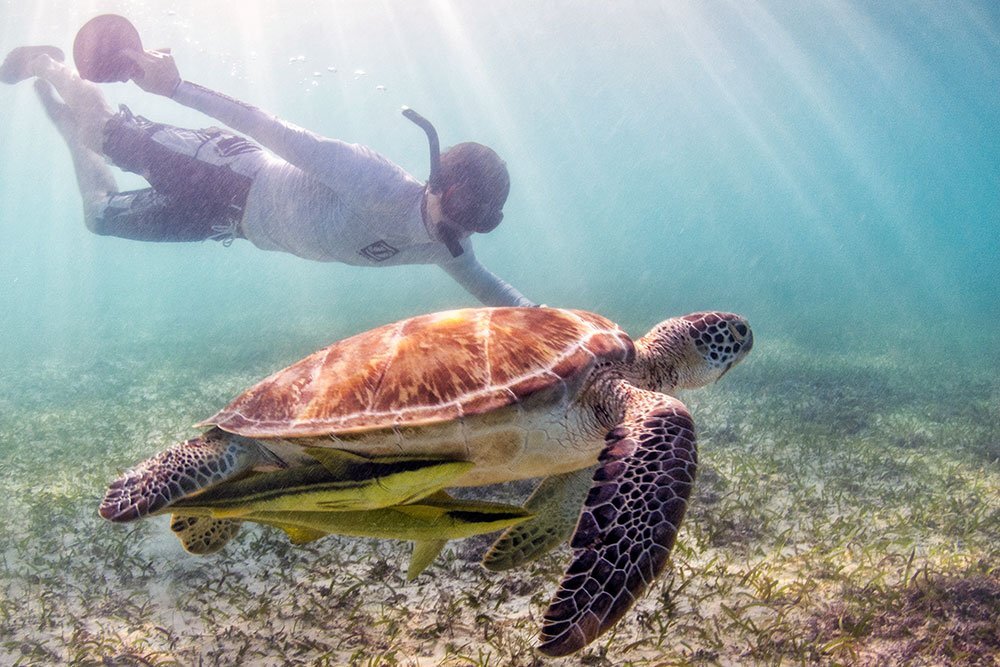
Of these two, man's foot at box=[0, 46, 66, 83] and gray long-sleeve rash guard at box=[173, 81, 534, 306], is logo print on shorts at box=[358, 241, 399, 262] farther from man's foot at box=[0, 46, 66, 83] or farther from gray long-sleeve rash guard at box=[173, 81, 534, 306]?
man's foot at box=[0, 46, 66, 83]

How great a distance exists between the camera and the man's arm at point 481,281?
5734 mm

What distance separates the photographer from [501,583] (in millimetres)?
2994

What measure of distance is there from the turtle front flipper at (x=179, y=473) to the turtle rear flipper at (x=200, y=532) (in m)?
0.44

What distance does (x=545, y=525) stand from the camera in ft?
9.55

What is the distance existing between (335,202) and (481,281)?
1834mm

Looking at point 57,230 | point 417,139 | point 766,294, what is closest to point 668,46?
point 766,294

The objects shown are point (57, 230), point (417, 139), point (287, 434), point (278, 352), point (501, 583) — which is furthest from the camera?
point (57, 230)

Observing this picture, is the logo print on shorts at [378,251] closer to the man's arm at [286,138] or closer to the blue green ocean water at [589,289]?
the man's arm at [286,138]

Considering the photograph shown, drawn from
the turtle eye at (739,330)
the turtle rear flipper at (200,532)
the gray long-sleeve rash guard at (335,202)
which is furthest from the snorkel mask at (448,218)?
the turtle rear flipper at (200,532)

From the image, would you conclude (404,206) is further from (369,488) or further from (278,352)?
(278,352)

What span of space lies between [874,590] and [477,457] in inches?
86.6

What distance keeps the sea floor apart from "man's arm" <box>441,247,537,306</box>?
228 centimetres

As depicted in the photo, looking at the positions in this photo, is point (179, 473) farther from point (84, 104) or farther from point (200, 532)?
point (84, 104)

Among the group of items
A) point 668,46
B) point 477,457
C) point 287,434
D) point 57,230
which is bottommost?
point 57,230
